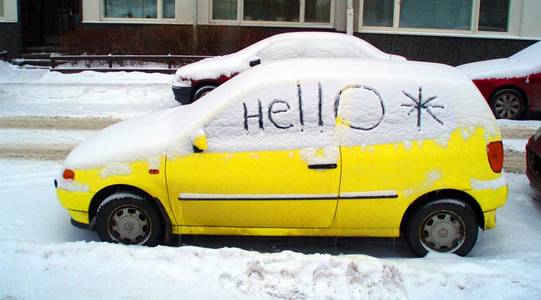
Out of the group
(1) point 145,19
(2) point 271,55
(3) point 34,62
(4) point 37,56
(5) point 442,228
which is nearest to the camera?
(5) point 442,228

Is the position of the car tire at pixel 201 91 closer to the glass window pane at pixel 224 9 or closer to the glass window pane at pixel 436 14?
the glass window pane at pixel 224 9

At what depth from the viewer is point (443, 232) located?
5223 millimetres

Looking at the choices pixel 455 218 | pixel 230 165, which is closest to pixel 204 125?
pixel 230 165

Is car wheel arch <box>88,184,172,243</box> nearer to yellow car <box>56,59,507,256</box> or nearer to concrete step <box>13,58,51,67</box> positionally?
yellow car <box>56,59,507,256</box>

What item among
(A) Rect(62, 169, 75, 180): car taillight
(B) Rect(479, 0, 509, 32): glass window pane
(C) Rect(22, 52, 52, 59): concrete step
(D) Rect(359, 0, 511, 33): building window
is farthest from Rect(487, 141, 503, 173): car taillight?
(C) Rect(22, 52, 52, 59): concrete step

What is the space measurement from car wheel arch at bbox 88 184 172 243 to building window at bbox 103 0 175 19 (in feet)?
47.4

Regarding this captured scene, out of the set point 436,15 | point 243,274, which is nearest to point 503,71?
point 436,15

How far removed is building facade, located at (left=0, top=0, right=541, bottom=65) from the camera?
701 inches

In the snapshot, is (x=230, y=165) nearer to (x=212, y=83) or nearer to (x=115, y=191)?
(x=115, y=191)

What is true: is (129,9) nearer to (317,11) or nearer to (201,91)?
→ (317,11)

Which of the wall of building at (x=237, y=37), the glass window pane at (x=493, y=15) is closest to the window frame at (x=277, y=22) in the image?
the wall of building at (x=237, y=37)

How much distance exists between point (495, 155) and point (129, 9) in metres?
15.7

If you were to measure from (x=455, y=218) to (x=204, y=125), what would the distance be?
2177mm

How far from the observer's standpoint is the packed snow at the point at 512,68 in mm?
11448
